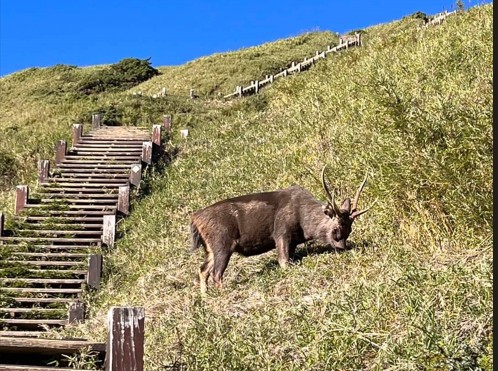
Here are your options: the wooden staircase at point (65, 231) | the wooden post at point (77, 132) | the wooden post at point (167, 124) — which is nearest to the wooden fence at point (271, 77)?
the wooden post at point (167, 124)

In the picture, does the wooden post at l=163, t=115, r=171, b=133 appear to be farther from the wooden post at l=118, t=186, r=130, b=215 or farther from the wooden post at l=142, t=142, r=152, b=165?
the wooden post at l=118, t=186, r=130, b=215

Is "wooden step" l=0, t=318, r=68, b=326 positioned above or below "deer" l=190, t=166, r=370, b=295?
below

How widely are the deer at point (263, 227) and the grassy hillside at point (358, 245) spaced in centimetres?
26

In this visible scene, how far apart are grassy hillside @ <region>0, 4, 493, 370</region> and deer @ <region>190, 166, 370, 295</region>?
0.84 ft

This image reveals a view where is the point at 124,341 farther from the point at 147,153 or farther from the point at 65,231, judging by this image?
the point at 147,153

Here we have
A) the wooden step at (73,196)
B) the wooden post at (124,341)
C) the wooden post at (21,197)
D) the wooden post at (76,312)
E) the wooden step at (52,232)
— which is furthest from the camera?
the wooden step at (73,196)

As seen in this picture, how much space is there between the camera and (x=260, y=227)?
8359mm

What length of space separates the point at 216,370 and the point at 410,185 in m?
3.61

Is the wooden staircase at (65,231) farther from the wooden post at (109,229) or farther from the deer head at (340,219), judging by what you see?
the deer head at (340,219)

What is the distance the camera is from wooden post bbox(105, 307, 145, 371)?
455 centimetres

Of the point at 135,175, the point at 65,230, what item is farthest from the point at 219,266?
the point at 135,175

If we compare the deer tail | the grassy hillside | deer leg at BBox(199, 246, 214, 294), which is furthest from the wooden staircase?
the deer tail

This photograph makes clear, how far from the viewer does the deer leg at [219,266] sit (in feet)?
26.4

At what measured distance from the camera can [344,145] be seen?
36.9 ft
